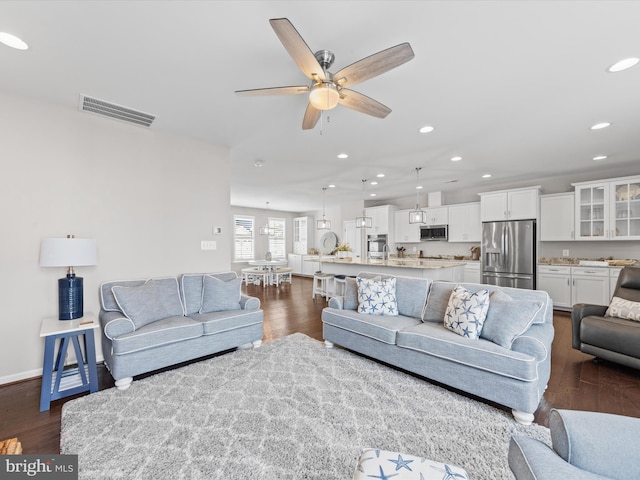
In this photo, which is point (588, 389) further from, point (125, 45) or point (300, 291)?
point (300, 291)

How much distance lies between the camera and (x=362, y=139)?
3.59 m

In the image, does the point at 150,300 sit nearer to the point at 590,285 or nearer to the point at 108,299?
the point at 108,299

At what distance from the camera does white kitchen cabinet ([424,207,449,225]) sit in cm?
674

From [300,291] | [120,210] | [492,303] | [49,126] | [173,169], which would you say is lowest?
[300,291]

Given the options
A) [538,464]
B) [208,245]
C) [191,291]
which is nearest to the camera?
[538,464]

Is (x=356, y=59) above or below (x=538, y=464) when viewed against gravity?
above

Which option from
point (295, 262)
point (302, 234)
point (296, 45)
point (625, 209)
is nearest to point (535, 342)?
point (296, 45)

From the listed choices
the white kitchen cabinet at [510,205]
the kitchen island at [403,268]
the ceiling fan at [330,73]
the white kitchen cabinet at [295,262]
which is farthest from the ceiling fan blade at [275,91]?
the white kitchen cabinet at [295,262]

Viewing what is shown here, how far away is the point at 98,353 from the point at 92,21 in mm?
3125

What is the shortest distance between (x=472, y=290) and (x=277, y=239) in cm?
828

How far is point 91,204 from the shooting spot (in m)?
2.97

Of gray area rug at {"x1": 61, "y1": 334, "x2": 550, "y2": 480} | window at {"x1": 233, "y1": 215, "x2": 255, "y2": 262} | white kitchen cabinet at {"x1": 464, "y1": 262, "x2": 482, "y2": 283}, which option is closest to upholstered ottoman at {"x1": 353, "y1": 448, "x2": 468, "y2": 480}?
gray area rug at {"x1": 61, "y1": 334, "x2": 550, "y2": 480}

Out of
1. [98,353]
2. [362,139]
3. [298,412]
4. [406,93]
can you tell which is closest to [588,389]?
[298,412]

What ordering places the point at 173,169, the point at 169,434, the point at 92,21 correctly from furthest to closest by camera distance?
the point at 173,169
the point at 169,434
the point at 92,21
